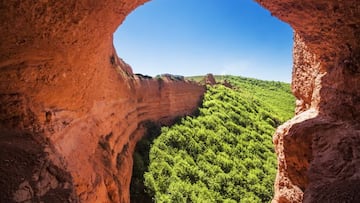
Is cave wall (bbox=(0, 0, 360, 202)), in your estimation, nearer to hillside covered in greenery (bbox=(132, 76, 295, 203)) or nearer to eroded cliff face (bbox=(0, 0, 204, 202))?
eroded cliff face (bbox=(0, 0, 204, 202))

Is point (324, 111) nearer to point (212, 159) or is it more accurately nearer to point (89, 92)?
point (89, 92)

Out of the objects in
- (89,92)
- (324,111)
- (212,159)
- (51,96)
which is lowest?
(212,159)

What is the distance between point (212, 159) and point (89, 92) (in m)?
10.2

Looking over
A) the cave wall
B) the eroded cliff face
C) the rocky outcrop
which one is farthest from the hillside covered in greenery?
the rocky outcrop

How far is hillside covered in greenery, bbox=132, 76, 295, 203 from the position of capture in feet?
39.6

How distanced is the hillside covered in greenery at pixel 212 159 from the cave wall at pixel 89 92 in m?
5.52

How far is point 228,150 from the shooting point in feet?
55.2

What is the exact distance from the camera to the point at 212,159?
50.4 ft

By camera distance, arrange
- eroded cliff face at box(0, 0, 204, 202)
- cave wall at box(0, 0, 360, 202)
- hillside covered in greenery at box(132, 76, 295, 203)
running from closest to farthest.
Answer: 1. eroded cliff face at box(0, 0, 204, 202)
2. cave wall at box(0, 0, 360, 202)
3. hillside covered in greenery at box(132, 76, 295, 203)

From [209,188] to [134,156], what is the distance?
3.25m

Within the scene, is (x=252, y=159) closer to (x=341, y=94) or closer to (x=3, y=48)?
(x=341, y=94)

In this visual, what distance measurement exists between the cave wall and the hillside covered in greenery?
5.52 m

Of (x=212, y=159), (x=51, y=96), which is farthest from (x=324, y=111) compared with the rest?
(x=212, y=159)

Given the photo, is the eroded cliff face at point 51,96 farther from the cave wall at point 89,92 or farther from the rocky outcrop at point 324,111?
the rocky outcrop at point 324,111
